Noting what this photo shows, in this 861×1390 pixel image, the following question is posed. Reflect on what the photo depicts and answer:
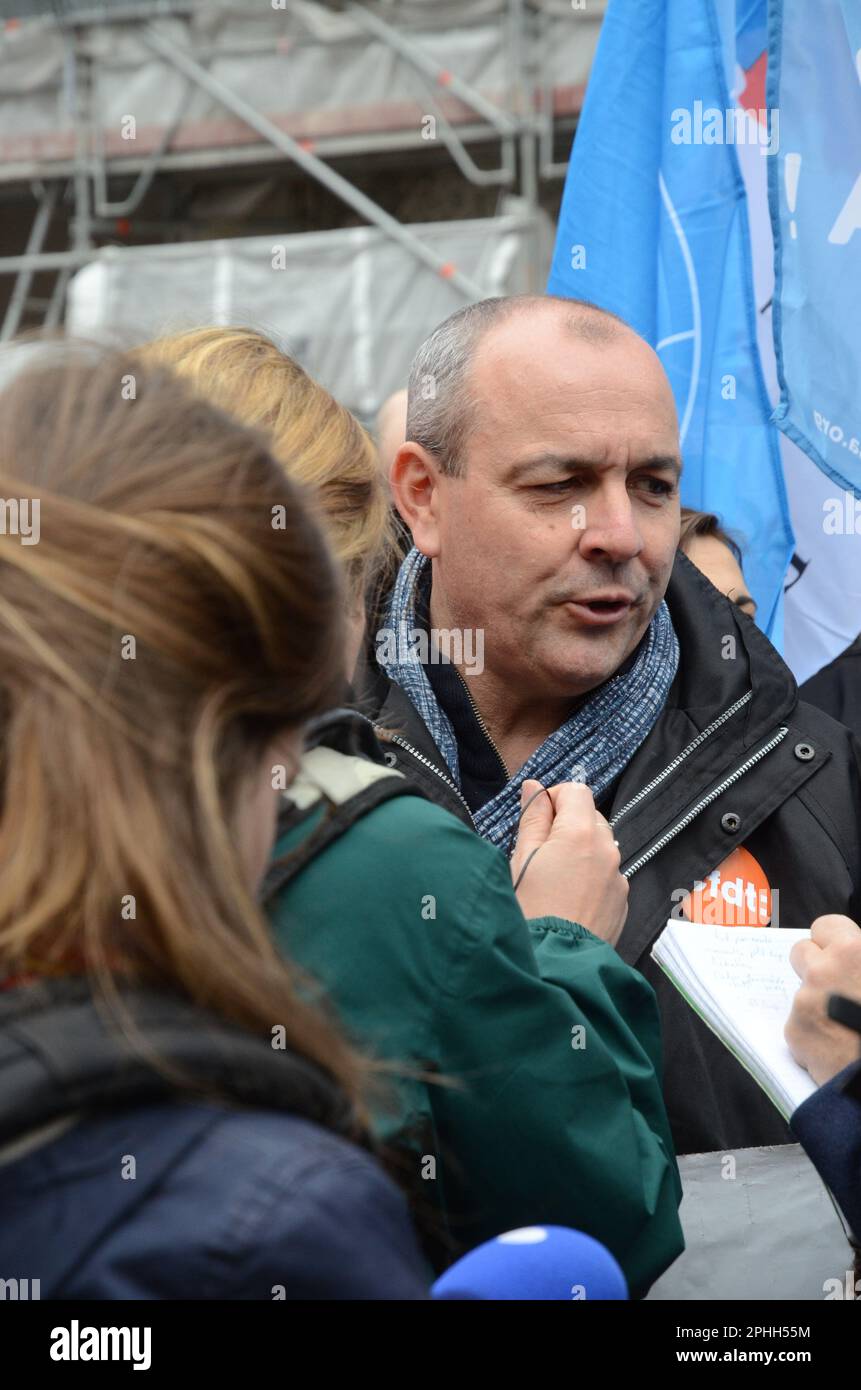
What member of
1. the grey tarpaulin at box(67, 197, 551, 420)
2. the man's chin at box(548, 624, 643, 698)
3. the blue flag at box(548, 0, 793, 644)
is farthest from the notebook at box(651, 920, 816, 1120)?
the grey tarpaulin at box(67, 197, 551, 420)

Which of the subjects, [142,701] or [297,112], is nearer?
[142,701]

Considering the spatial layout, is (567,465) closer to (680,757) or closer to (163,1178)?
(680,757)

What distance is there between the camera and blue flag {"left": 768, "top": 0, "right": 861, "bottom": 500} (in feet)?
10.3

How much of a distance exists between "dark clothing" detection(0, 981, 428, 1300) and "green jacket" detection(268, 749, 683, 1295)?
296 mm

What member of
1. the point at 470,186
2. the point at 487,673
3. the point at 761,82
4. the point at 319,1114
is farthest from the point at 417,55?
the point at 319,1114

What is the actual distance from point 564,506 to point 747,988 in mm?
944

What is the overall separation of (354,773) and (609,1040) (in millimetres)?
365

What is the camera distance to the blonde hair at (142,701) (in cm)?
99

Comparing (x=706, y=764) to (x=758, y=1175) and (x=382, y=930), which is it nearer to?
(x=758, y=1175)

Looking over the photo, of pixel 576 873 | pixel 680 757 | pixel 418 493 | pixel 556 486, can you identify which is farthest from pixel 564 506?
pixel 576 873

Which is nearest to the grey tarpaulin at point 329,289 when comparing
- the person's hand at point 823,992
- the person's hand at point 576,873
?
the person's hand at point 576,873

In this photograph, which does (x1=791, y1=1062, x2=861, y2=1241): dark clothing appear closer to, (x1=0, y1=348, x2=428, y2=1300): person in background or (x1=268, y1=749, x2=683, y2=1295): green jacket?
(x1=268, y1=749, x2=683, y2=1295): green jacket

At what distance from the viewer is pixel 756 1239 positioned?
1.72 meters
